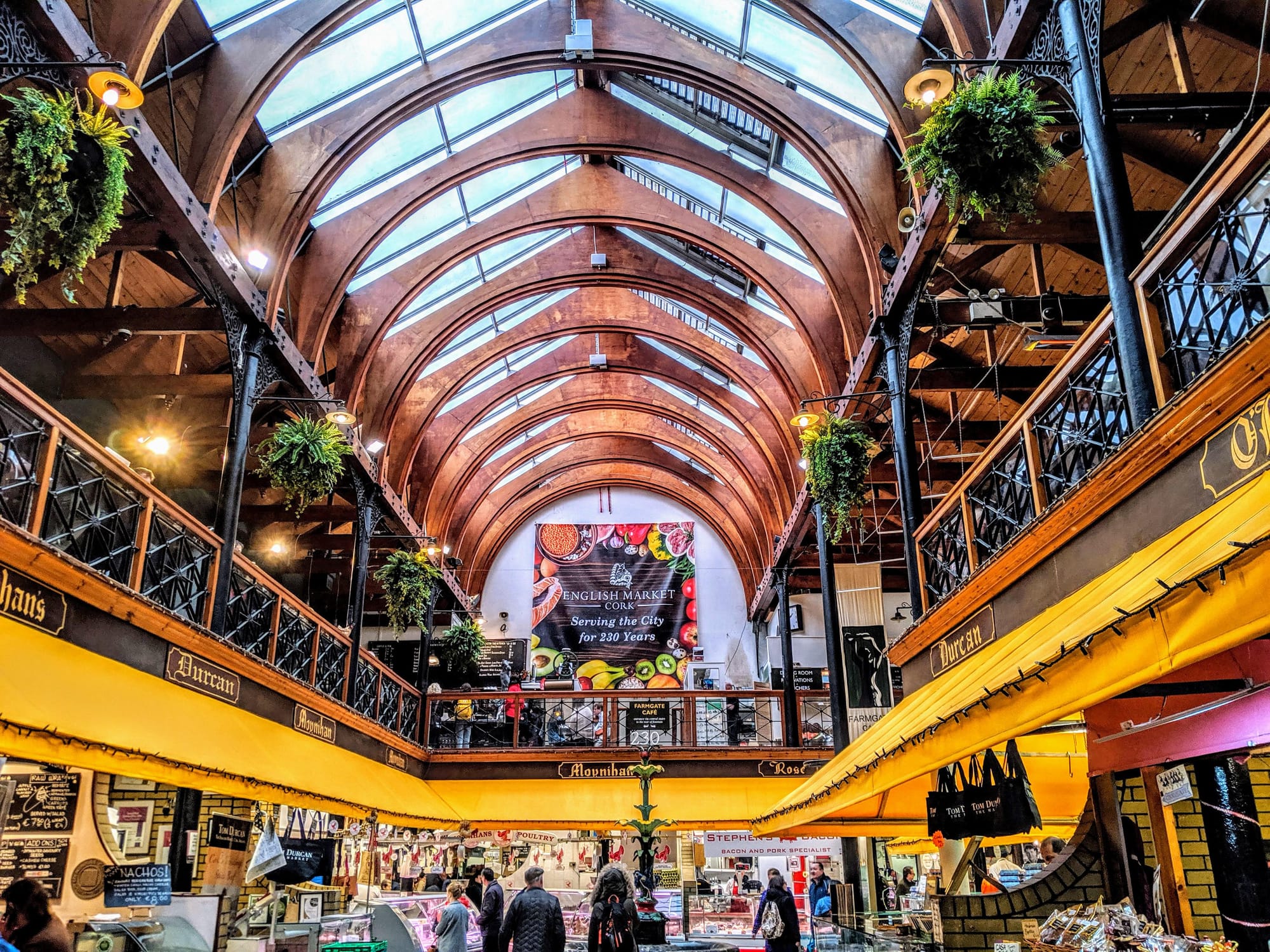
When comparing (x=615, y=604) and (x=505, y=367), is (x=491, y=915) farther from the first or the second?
(x=615, y=604)

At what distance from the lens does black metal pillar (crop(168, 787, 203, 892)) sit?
8.58 m

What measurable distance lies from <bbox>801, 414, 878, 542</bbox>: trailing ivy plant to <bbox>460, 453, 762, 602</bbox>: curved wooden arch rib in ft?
51.6

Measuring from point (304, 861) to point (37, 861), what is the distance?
3.00 m

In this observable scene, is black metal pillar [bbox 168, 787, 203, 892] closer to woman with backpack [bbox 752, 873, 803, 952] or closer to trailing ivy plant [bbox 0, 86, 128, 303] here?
trailing ivy plant [bbox 0, 86, 128, 303]

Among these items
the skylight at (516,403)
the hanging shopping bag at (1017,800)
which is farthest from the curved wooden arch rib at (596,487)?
the hanging shopping bag at (1017,800)

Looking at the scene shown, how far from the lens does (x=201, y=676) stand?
9602 mm

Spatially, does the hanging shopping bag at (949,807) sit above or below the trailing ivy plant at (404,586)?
below

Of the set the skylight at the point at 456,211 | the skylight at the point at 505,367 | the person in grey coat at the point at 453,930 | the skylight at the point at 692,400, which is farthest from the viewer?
the skylight at the point at 692,400

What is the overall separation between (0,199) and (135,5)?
128 inches

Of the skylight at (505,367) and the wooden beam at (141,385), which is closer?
the wooden beam at (141,385)

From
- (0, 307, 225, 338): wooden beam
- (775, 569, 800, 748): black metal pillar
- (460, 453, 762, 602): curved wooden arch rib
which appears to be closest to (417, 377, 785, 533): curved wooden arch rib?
(460, 453, 762, 602): curved wooden arch rib

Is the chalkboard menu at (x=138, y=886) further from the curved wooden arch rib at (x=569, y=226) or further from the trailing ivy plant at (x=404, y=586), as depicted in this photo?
the trailing ivy plant at (x=404, y=586)

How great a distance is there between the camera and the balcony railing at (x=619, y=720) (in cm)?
1891

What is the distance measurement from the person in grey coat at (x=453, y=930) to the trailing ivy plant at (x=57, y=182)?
262 inches
